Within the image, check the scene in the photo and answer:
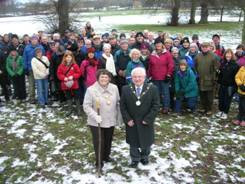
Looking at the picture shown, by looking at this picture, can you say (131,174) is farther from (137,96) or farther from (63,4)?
(63,4)

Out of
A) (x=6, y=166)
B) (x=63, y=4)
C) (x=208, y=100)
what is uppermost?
(x=63, y=4)

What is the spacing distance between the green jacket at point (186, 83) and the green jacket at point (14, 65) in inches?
183

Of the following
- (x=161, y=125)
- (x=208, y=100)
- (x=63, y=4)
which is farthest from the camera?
(x=63, y=4)

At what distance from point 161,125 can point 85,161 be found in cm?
253

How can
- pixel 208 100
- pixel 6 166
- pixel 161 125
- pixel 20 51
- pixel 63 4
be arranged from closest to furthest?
pixel 6 166 → pixel 161 125 → pixel 208 100 → pixel 20 51 → pixel 63 4

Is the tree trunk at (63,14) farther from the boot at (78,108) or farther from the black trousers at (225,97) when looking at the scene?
the black trousers at (225,97)

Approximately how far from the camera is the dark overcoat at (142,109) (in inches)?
207

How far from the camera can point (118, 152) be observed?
6.38 m

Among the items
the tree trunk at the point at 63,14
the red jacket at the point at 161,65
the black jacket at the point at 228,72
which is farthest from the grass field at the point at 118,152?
the tree trunk at the point at 63,14

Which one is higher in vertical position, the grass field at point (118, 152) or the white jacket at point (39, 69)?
the white jacket at point (39, 69)

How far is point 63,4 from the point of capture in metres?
21.8

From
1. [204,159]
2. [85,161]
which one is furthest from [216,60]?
[85,161]

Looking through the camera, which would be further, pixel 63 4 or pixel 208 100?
pixel 63 4

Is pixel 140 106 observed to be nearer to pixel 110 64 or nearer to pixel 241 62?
pixel 110 64
